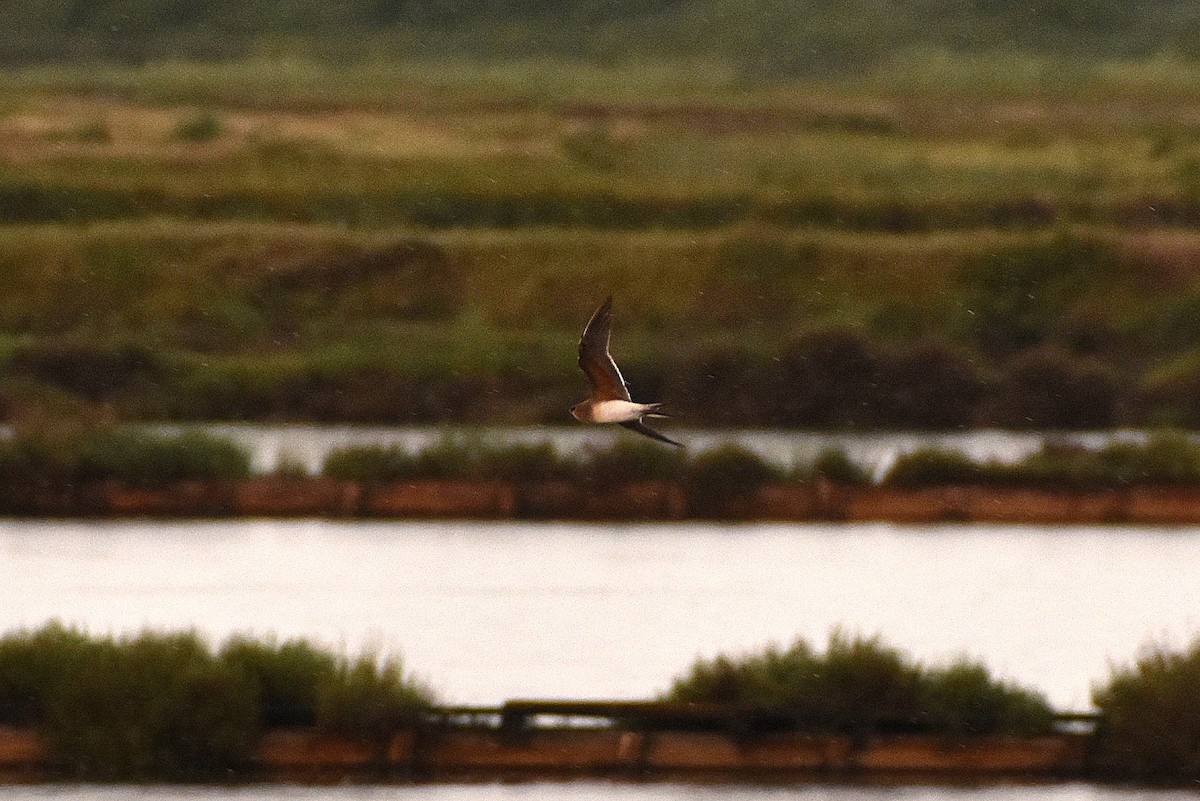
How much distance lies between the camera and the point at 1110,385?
1572 inches

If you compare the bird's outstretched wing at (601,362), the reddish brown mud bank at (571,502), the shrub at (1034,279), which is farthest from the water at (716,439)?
the bird's outstretched wing at (601,362)

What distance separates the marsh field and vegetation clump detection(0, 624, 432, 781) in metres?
15.8

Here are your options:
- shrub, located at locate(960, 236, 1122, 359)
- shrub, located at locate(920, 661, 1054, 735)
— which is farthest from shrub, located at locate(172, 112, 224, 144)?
shrub, located at locate(920, 661, 1054, 735)

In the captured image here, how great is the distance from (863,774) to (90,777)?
466cm

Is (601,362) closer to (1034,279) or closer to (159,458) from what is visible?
(159,458)

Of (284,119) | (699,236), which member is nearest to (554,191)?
(699,236)

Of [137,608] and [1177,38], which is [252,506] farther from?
[1177,38]

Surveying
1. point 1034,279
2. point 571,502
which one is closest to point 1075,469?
point 571,502

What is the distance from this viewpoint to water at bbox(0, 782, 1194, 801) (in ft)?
49.0

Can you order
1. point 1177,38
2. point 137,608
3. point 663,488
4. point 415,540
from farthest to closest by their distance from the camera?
point 1177,38 < point 663,488 < point 415,540 < point 137,608

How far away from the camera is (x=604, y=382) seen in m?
12.0

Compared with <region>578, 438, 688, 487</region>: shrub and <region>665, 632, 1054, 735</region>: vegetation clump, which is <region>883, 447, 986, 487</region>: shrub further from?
<region>665, 632, 1054, 735</region>: vegetation clump

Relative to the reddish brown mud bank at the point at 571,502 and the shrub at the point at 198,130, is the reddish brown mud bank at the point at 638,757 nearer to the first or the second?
the reddish brown mud bank at the point at 571,502

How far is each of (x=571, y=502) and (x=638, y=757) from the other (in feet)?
44.7
